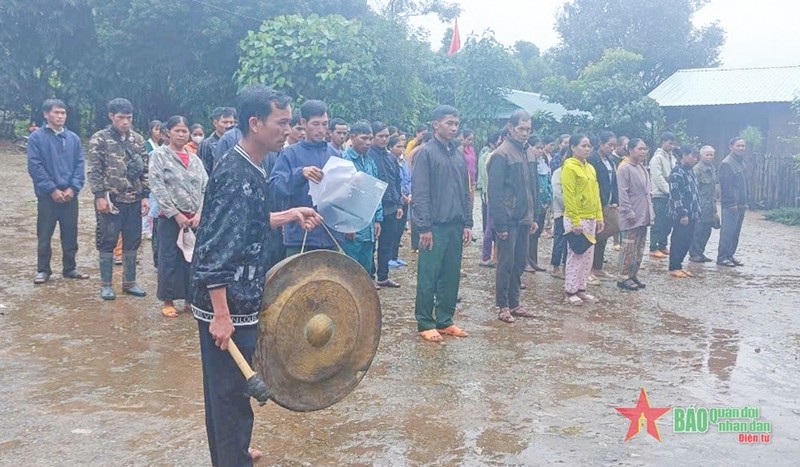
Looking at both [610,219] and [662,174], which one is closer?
[610,219]

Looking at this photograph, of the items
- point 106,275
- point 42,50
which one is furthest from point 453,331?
point 42,50

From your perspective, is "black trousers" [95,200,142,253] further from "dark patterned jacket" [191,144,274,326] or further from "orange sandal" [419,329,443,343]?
"dark patterned jacket" [191,144,274,326]

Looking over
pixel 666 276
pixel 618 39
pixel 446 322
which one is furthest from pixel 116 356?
pixel 618 39

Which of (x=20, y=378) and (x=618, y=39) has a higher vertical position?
(x=618, y=39)

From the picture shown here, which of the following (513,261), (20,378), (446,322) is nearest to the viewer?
(20,378)

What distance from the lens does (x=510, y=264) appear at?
7023 millimetres

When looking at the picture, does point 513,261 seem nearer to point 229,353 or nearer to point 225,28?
point 229,353

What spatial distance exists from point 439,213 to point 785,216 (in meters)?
14.4

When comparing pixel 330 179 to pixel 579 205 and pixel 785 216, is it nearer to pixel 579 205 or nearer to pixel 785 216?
pixel 579 205

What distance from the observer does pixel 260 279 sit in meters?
3.16

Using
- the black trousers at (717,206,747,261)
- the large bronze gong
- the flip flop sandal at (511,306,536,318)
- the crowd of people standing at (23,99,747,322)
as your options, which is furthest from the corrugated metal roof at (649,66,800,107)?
the large bronze gong

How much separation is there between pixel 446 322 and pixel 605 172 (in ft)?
11.7

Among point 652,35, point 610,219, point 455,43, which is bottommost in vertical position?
point 610,219

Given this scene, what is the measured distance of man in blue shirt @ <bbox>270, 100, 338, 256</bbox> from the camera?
5.55 m
